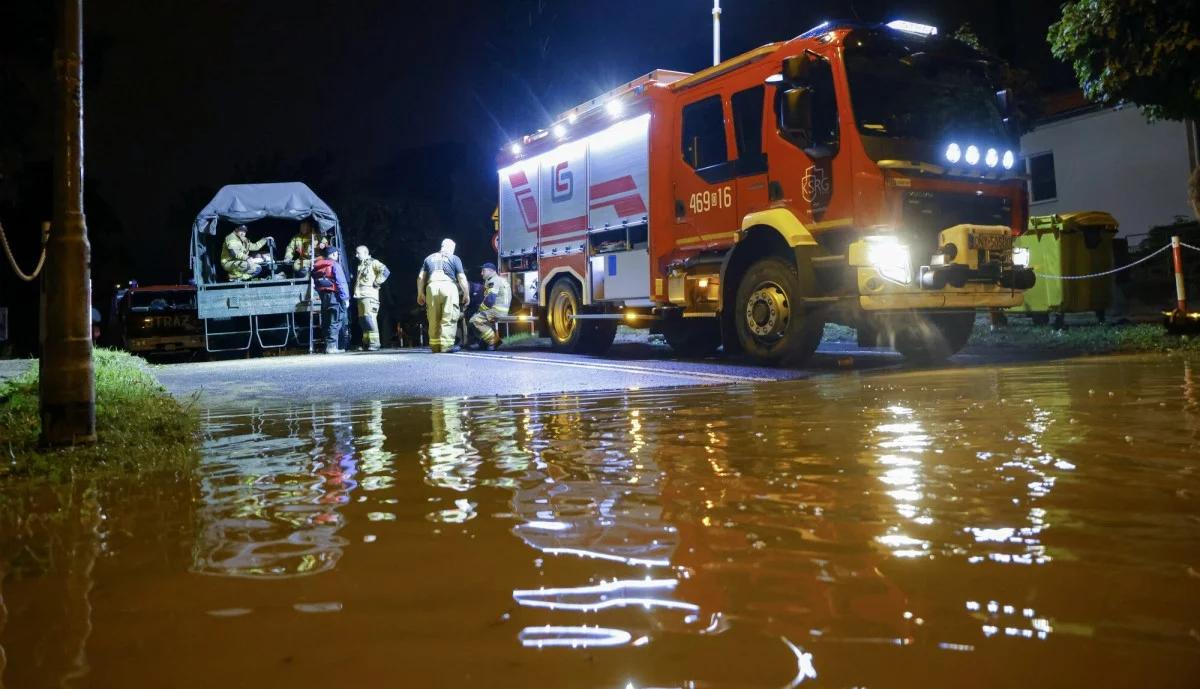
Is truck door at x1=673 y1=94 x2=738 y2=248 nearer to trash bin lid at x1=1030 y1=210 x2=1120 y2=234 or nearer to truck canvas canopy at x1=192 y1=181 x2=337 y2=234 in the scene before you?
trash bin lid at x1=1030 y1=210 x2=1120 y2=234

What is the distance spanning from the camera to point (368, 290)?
1741 cm

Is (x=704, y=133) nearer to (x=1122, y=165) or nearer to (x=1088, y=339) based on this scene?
(x=1088, y=339)

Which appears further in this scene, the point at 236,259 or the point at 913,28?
the point at 236,259

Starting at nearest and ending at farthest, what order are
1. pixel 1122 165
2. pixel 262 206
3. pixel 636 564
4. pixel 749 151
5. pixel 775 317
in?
pixel 636 564 < pixel 775 317 < pixel 749 151 < pixel 262 206 < pixel 1122 165

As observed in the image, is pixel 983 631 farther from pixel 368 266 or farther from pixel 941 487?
pixel 368 266

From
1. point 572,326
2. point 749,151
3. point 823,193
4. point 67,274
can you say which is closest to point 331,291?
point 572,326

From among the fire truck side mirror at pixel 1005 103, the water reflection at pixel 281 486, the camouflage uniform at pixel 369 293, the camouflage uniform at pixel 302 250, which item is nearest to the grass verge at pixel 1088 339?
the fire truck side mirror at pixel 1005 103

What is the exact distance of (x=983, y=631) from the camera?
208 centimetres

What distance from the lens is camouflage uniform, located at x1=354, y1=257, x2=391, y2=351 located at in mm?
17344

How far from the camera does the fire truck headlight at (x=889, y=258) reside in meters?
9.15

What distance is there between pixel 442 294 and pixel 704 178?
5977 mm

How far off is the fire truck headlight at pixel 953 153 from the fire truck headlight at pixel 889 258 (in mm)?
1102

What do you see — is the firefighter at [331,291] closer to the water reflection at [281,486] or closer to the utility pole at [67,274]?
the water reflection at [281,486]

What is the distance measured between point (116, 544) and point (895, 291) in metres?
7.58
